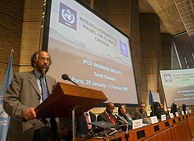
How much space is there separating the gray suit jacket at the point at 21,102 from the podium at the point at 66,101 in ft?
0.68

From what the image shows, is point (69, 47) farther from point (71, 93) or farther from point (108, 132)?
point (71, 93)

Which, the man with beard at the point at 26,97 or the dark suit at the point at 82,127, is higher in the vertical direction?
the man with beard at the point at 26,97

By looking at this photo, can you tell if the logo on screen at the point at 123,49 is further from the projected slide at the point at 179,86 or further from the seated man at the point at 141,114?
the projected slide at the point at 179,86

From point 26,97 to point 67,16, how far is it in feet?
4.14

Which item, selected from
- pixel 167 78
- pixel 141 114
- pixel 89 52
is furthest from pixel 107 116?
pixel 167 78

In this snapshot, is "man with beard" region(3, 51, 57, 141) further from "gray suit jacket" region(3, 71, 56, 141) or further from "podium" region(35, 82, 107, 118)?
"podium" region(35, 82, 107, 118)

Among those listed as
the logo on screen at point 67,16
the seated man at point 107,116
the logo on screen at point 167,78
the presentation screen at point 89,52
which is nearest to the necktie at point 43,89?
the presentation screen at point 89,52

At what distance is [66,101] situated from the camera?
1.04 m

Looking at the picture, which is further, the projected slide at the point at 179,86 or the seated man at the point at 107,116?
the projected slide at the point at 179,86

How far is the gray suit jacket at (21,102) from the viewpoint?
1276mm

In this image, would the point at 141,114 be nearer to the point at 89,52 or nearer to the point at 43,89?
the point at 89,52

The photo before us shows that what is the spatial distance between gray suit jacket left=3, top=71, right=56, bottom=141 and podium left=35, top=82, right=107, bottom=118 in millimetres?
206

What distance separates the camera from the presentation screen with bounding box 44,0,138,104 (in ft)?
7.20

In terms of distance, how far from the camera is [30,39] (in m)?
3.26
